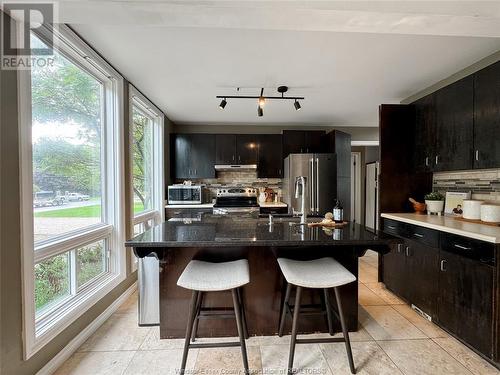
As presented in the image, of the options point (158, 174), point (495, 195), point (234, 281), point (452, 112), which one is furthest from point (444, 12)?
point (158, 174)

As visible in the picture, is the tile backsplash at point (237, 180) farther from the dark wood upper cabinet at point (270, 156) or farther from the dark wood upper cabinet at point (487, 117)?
the dark wood upper cabinet at point (487, 117)

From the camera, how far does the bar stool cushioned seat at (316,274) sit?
157 centimetres

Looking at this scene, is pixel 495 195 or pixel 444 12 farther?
pixel 495 195

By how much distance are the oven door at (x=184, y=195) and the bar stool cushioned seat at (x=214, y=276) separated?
256 centimetres

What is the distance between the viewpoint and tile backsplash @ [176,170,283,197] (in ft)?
15.9

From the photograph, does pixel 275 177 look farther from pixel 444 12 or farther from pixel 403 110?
pixel 444 12

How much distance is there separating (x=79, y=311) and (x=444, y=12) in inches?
127

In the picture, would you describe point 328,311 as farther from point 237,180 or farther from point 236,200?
point 237,180

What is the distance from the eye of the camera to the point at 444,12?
143cm

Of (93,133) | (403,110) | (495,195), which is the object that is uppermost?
(403,110)

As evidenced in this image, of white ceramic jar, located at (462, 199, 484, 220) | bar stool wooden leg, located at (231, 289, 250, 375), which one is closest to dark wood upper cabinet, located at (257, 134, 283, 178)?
white ceramic jar, located at (462, 199, 484, 220)

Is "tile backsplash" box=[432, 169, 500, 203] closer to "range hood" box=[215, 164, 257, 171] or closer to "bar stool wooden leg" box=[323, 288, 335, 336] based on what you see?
"bar stool wooden leg" box=[323, 288, 335, 336]

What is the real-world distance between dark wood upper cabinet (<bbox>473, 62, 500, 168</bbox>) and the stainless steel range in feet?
9.71

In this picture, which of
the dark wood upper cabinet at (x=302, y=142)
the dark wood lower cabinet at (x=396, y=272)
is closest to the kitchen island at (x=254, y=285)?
the dark wood lower cabinet at (x=396, y=272)
